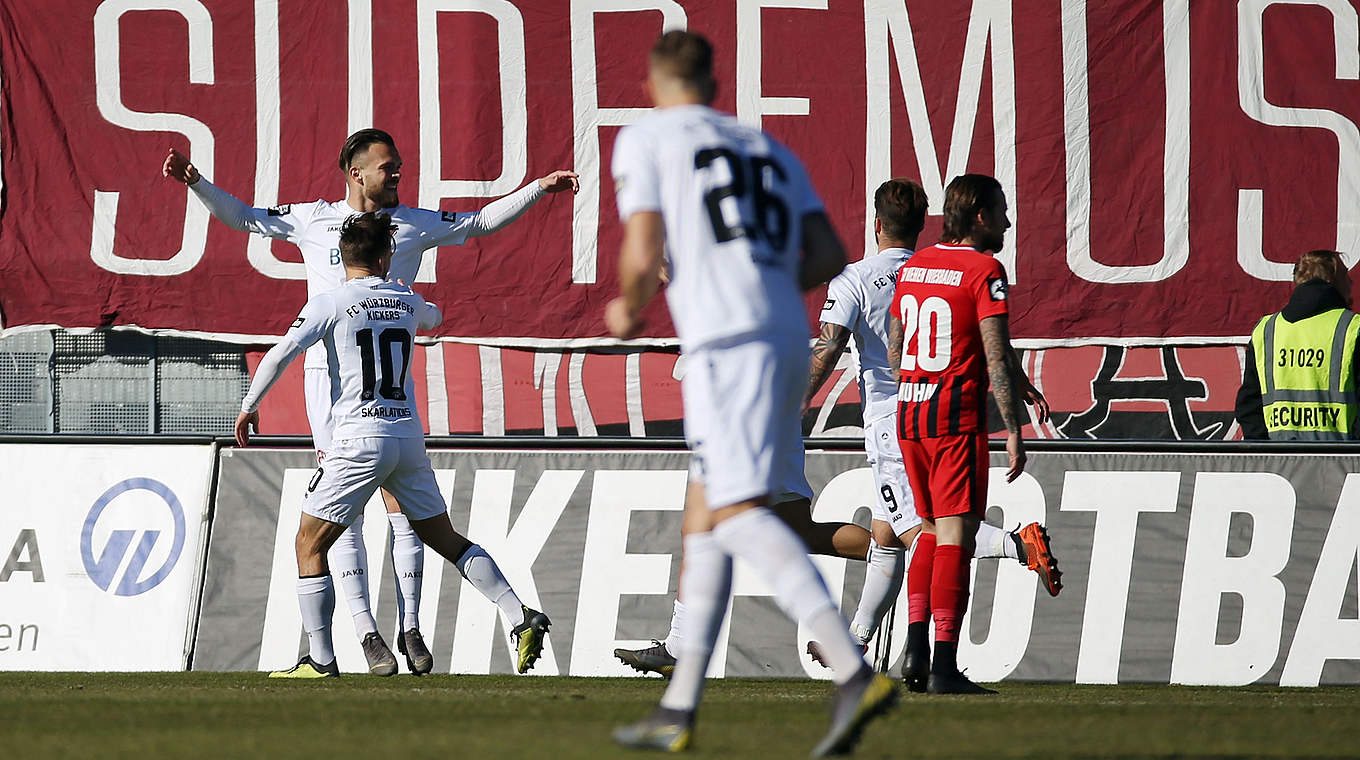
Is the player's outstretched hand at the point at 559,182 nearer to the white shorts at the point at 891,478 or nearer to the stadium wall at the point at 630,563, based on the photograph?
the stadium wall at the point at 630,563

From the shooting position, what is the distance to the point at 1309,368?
866 cm

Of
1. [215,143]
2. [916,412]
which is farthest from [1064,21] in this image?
[215,143]

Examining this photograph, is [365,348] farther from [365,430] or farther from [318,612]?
[318,612]

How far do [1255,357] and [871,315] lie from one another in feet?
9.53

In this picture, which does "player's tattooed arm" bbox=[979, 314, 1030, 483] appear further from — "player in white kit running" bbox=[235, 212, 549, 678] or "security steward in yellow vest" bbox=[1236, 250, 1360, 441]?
"security steward in yellow vest" bbox=[1236, 250, 1360, 441]

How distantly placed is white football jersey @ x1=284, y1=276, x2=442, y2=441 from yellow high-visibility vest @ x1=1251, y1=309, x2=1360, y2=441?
4585mm

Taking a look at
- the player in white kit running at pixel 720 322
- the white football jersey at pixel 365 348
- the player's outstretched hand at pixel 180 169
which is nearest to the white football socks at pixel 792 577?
the player in white kit running at pixel 720 322

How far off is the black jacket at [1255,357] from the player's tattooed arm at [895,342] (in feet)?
9.97

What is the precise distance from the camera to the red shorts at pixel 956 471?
602 cm

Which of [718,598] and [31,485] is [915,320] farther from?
[31,485]

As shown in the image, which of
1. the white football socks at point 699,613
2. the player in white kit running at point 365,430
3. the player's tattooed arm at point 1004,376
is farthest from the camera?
the player in white kit running at point 365,430

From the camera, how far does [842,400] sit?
9.38m

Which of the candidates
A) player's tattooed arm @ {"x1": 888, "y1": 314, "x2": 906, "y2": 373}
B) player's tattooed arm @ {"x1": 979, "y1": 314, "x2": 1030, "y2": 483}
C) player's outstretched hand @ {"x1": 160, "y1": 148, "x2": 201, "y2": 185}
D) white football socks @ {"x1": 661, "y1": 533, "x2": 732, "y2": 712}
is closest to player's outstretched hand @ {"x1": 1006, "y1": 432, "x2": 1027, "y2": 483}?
player's tattooed arm @ {"x1": 979, "y1": 314, "x2": 1030, "y2": 483}

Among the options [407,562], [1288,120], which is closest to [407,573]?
[407,562]
